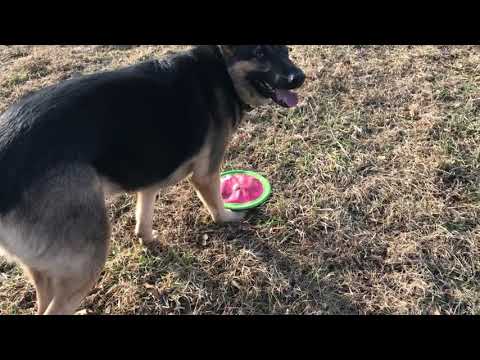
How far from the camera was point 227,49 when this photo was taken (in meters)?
3.41

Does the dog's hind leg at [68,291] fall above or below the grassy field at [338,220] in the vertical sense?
above

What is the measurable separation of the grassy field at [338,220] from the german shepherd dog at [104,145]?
49 centimetres

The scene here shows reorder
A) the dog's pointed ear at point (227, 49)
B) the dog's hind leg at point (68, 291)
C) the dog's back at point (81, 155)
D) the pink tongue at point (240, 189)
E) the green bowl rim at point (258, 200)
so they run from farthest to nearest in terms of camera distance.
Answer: the pink tongue at point (240, 189) → the green bowl rim at point (258, 200) → the dog's pointed ear at point (227, 49) → the dog's hind leg at point (68, 291) → the dog's back at point (81, 155)

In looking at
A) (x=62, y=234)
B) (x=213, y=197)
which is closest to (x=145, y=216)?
(x=213, y=197)

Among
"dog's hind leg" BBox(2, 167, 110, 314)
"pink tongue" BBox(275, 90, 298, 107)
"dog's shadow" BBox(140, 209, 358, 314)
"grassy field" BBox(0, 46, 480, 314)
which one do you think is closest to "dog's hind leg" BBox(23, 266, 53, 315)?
"dog's hind leg" BBox(2, 167, 110, 314)

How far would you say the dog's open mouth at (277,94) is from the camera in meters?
3.49

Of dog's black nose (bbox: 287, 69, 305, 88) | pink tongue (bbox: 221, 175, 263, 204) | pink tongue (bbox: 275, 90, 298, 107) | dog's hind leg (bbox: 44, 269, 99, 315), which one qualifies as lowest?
pink tongue (bbox: 221, 175, 263, 204)

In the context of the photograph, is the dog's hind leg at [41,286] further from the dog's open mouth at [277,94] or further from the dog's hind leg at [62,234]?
the dog's open mouth at [277,94]

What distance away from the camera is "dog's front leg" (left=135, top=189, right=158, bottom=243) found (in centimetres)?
360

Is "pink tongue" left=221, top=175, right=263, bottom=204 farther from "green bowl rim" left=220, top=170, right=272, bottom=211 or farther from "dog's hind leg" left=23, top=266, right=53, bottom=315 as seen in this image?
"dog's hind leg" left=23, top=266, right=53, bottom=315

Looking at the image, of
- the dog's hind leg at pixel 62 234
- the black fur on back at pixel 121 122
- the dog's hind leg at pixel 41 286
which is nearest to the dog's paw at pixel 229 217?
Answer: the black fur on back at pixel 121 122

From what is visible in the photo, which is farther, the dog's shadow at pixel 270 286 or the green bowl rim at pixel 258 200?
the green bowl rim at pixel 258 200

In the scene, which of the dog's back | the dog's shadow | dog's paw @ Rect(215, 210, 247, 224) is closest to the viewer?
the dog's back
